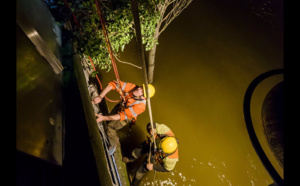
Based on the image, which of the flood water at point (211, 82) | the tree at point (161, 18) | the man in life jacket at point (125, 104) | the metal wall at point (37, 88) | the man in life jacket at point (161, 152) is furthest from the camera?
the flood water at point (211, 82)

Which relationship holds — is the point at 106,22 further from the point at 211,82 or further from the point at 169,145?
the point at 211,82

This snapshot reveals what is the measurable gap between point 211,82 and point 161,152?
4.54 metres

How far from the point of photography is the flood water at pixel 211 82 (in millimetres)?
5133

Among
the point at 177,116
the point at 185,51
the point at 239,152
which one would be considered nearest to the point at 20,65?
the point at 177,116

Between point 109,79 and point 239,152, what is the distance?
5420mm

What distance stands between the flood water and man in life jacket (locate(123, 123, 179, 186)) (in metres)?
0.32

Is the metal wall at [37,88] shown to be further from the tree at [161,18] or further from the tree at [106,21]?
the tree at [161,18]

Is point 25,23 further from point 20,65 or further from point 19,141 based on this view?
point 19,141

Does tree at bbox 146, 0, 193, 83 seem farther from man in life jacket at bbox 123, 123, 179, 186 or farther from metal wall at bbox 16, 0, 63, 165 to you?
metal wall at bbox 16, 0, 63, 165

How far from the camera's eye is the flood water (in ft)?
16.8

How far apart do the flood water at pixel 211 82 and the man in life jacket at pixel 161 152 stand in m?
0.32

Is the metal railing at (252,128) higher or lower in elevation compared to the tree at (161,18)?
lower

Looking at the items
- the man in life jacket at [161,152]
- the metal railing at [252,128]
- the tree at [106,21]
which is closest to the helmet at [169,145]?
the man in life jacket at [161,152]

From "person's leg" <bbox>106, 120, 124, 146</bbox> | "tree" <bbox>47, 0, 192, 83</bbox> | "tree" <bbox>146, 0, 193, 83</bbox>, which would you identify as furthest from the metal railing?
"tree" <bbox>47, 0, 192, 83</bbox>
